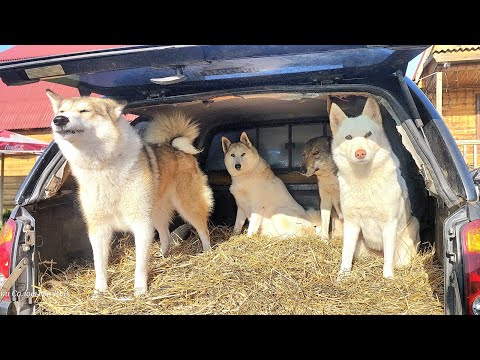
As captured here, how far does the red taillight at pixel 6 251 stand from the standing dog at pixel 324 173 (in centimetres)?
283

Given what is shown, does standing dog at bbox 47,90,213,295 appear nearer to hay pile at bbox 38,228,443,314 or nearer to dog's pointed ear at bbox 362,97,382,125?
hay pile at bbox 38,228,443,314

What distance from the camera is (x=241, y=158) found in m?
4.70

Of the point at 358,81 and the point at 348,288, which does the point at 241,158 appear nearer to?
the point at 358,81

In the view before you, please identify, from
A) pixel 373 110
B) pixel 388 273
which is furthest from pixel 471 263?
pixel 373 110

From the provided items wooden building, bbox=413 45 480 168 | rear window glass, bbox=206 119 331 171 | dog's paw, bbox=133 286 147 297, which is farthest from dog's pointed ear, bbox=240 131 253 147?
wooden building, bbox=413 45 480 168

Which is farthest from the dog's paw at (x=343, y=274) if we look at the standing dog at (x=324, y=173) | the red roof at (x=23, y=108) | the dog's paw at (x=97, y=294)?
the red roof at (x=23, y=108)

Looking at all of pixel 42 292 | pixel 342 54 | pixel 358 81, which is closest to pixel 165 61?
pixel 342 54

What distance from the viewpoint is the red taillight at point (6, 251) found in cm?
263

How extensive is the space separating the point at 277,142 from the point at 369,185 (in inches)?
78.7

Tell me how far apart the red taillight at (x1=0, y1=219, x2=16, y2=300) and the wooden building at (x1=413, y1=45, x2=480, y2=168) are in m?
8.84

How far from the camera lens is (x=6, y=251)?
2.66m

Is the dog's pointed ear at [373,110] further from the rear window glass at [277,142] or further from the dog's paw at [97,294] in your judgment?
the dog's paw at [97,294]

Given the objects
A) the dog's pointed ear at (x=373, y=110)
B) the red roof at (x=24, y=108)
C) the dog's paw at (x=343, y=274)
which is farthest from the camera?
the red roof at (x=24, y=108)

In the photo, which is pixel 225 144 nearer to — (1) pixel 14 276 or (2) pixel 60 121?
(2) pixel 60 121
